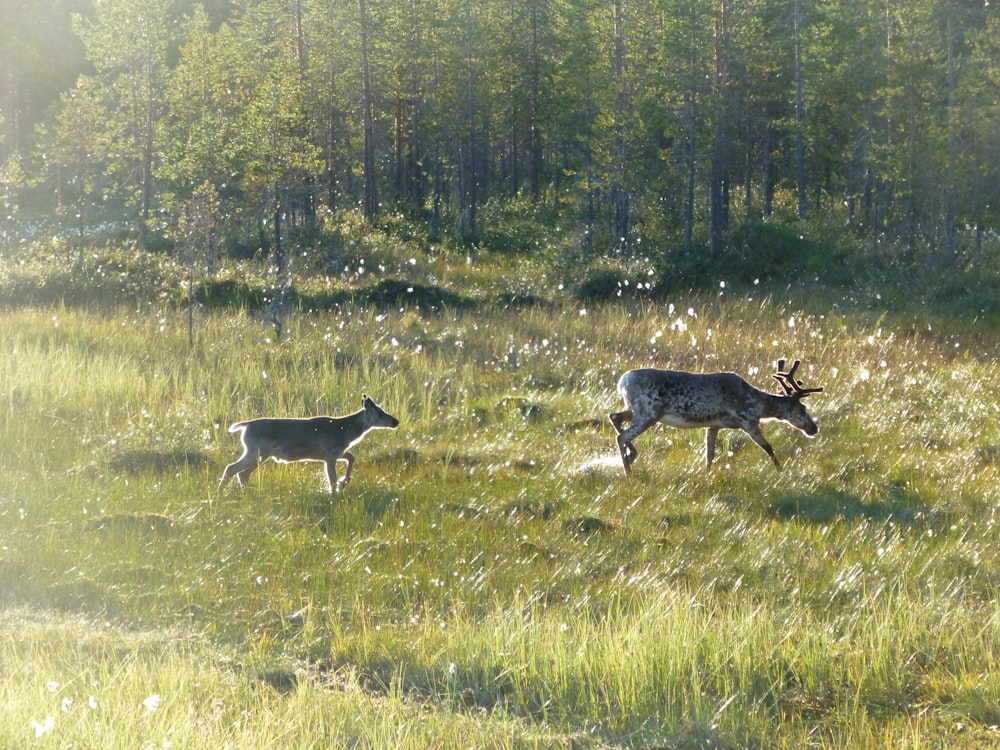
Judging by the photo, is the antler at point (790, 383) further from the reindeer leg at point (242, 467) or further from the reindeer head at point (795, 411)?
the reindeer leg at point (242, 467)

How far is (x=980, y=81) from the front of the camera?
3616 centimetres

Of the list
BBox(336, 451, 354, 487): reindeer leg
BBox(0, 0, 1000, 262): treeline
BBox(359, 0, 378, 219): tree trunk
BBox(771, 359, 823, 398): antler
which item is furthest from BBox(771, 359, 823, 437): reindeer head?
BBox(359, 0, 378, 219): tree trunk

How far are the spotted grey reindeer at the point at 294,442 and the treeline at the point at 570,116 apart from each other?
2087 centimetres

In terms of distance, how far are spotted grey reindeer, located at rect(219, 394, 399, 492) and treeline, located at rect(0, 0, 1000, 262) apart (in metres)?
20.9

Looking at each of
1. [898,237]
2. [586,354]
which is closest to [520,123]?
[898,237]

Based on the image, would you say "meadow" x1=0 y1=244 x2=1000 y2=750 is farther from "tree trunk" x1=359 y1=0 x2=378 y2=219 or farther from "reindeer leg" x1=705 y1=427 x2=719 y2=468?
"tree trunk" x1=359 y1=0 x2=378 y2=219

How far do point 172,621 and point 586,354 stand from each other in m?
11.1

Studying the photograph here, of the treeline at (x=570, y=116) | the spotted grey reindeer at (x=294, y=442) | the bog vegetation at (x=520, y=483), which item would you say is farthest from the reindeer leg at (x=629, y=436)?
the treeline at (x=570, y=116)

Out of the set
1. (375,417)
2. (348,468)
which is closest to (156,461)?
(348,468)

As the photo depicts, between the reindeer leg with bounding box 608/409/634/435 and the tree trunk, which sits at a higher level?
the tree trunk

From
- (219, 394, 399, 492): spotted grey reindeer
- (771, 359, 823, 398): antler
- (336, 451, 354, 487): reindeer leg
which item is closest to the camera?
(219, 394, 399, 492): spotted grey reindeer

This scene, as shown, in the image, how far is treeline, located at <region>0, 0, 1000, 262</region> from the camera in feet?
123

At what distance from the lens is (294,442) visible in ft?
35.4

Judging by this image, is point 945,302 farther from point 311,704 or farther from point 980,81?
point 311,704
